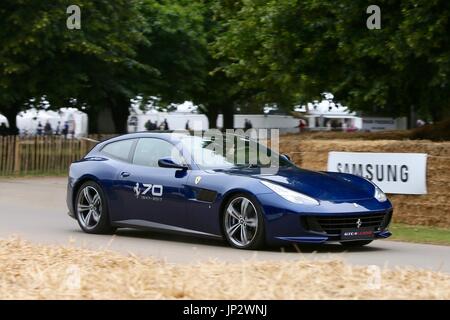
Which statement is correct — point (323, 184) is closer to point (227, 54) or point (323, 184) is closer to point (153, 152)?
point (153, 152)

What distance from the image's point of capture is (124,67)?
30859mm

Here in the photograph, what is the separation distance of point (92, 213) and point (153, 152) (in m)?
1.38

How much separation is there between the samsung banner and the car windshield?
303 centimetres

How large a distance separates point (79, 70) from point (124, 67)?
2789mm

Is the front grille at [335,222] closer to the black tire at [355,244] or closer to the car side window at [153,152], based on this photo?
the black tire at [355,244]

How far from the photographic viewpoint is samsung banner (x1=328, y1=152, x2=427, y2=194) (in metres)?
14.6

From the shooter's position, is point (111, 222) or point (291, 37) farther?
point (291, 37)

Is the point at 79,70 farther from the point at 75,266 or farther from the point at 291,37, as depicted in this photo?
the point at 75,266

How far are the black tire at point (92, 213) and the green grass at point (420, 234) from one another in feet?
13.1

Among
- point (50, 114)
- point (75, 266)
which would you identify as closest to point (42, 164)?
point (75, 266)

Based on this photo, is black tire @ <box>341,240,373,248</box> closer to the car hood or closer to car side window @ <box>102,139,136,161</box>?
the car hood

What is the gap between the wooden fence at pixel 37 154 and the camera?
90.0 feet

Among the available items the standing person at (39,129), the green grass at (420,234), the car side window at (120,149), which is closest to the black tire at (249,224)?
the car side window at (120,149)

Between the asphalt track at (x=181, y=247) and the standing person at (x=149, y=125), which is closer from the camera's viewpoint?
the asphalt track at (x=181, y=247)
